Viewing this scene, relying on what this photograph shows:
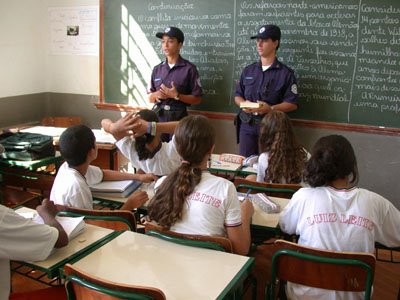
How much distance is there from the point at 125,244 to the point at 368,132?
10.1ft

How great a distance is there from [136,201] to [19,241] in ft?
2.58

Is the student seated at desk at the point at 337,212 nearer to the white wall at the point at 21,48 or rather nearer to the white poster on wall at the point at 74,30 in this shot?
the white poster on wall at the point at 74,30

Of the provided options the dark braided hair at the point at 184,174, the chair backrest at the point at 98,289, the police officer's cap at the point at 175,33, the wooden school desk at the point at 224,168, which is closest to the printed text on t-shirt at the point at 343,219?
the dark braided hair at the point at 184,174

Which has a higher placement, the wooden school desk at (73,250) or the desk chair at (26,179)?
the wooden school desk at (73,250)

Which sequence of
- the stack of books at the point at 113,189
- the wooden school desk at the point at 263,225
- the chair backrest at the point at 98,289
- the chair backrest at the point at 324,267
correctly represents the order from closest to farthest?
1. the chair backrest at the point at 98,289
2. the chair backrest at the point at 324,267
3. the wooden school desk at the point at 263,225
4. the stack of books at the point at 113,189

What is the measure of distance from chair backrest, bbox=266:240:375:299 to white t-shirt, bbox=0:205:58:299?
87 cm

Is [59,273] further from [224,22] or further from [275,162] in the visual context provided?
[224,22]

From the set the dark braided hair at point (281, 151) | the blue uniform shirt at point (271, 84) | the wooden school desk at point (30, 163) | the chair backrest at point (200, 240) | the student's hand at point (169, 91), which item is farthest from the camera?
the student's hand at point (169, 91)

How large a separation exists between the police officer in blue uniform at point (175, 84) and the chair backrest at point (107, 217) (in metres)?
2.51

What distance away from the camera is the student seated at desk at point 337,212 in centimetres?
164

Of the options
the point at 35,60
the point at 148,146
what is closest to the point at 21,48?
the point at 35,60

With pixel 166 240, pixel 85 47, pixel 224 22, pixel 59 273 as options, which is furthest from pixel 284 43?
pixel 59 273

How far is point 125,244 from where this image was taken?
1619 mm

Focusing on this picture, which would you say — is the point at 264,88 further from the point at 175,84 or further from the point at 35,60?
the point at 35,60
